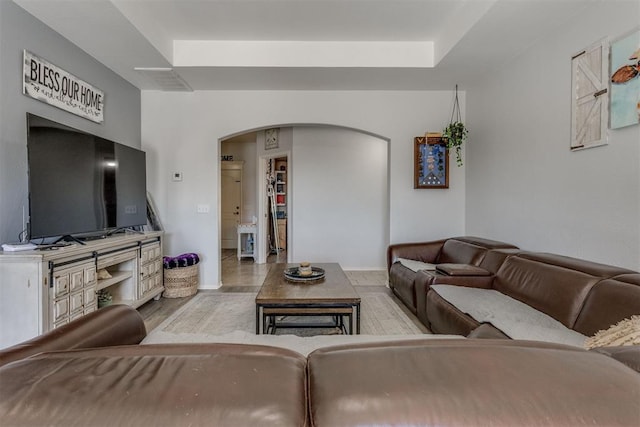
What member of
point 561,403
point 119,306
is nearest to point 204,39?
point 119,306

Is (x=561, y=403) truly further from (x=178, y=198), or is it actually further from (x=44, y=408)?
(x=178, y=198)

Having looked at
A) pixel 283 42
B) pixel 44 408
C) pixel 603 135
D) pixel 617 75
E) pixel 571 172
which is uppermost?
pixel 283 42

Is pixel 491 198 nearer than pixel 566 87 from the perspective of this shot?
Answer: No

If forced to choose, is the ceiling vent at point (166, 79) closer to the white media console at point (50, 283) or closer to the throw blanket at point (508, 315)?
the white media console at point (50, 283)

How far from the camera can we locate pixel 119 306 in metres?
1.38

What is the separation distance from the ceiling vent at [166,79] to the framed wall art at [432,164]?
3.13 metres

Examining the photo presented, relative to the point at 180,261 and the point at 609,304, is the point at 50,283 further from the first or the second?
the point at 609,304

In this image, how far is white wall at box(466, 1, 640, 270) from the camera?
2.15m

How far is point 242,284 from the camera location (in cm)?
470

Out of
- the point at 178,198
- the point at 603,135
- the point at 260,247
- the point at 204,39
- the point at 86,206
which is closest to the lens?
the point at 603,135

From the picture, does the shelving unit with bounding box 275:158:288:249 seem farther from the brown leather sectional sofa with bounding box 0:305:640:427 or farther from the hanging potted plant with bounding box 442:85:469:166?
the brown leather sectional sofa with bounding box 0:305:640:427

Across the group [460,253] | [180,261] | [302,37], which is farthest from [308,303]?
[302,37]

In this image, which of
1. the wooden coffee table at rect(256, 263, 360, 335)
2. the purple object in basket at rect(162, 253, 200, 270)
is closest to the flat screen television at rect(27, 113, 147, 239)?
the purple object in basket at rect(162, 253, 200, 270)

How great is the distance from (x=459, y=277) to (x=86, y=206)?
331cm
